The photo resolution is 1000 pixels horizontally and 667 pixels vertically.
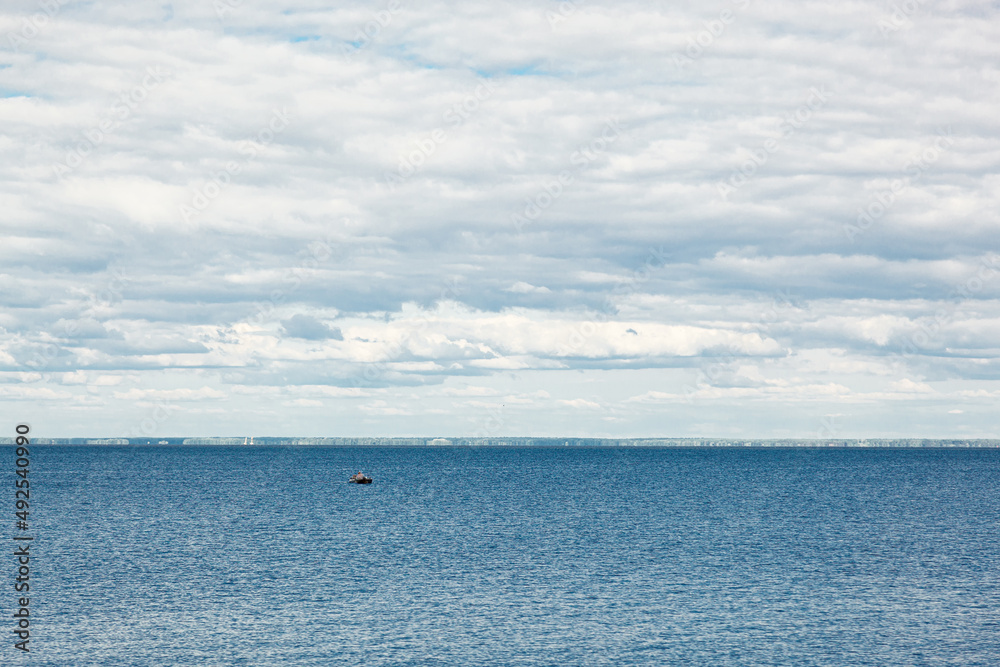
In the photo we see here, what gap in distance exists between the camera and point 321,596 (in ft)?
204

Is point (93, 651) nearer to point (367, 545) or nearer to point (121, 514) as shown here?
point (367, 545)

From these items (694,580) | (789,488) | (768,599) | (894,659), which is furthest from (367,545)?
(789,488)

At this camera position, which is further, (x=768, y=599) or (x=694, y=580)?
(x=694, y=580)

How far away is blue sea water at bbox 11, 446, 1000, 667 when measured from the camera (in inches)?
1967

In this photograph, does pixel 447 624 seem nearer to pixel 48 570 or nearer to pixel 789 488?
pixel 48 570

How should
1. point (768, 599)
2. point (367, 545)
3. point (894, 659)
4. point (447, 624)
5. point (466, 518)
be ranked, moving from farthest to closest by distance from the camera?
point (466, 518) < point (367, 545) < point (768, 599) < point (447, 624) < point (894, 659)

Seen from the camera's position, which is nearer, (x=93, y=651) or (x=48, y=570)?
(x=93, y=651)

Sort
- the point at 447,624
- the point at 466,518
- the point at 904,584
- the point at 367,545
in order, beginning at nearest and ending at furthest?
the point at 447,624
the point at 904,584
the point at 367,545
the point at 466,518

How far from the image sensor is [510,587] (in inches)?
2589

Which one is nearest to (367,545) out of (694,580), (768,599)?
(694,580)

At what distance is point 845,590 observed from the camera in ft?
214

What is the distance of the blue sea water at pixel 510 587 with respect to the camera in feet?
164

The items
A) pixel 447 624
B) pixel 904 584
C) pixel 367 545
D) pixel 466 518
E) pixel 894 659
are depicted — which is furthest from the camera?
pixel 466 518

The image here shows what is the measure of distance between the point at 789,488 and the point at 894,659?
13726 centimetres
